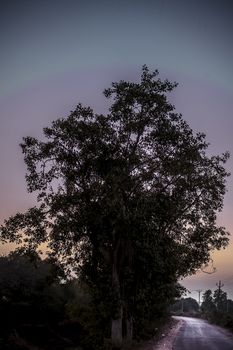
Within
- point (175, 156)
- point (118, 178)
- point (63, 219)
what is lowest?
point (63, 219)

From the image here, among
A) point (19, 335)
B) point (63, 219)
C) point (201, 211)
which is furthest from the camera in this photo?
point (19, 335)

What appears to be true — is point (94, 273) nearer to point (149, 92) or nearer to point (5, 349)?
point (5, 349)

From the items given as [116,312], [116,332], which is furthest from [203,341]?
[116,312]

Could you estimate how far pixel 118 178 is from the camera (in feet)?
71.2

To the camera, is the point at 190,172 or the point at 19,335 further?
the point at 19,335

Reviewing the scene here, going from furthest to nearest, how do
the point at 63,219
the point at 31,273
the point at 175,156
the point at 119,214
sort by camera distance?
the point at 31,273 < the point at 175,156 < the point at 63,219 < the point at 119,214

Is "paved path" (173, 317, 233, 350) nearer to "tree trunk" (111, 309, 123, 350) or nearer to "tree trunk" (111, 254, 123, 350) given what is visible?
"tree trunk" (111, 309, 123, 350)

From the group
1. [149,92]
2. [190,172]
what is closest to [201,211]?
[190,172]

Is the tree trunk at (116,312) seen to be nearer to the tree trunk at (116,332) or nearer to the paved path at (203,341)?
the tree trunk at (116,332)

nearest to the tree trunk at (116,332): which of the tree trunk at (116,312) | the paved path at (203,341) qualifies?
the tree trunk at (116,312)

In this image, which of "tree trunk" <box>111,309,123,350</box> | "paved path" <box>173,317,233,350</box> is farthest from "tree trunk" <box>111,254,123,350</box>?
"paved path" <box>173,317,233,350</box>

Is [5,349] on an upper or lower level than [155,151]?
lower

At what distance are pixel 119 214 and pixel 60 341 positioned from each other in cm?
1990

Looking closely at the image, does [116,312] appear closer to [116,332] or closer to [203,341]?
[116,332]
